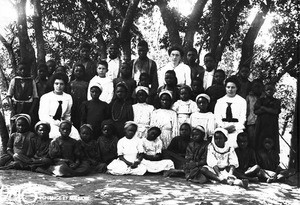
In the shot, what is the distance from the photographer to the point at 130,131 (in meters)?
7.45

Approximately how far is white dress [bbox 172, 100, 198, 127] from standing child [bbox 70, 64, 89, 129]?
1993 mm

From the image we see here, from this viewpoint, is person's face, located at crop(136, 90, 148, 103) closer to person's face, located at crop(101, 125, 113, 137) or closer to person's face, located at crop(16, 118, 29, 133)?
person's face, located at crop(101, 125, 113, 137)

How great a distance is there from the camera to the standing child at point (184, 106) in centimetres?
788

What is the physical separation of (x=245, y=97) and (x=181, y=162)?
7.24 ft

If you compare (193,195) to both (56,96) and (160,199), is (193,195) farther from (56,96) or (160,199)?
(56,96)

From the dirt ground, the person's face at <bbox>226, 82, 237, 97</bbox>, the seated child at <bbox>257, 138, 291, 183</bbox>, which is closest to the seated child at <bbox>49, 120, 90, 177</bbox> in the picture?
the dirt ground

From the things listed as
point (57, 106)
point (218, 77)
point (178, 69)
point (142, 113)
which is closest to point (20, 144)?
point (57, 106)

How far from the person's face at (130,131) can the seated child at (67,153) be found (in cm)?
94

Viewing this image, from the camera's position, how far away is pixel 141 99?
7941 millimetres

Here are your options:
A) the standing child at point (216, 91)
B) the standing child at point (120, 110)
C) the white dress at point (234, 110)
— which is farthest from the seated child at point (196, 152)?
the standing child at point (120, 110)

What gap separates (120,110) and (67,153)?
145cm

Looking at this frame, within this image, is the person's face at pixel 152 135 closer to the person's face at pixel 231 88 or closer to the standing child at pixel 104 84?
the standing child at pixel 104 84

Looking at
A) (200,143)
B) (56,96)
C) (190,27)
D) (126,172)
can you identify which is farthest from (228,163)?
(190,27)

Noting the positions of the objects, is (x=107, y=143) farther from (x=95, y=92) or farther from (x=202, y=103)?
(x=202, y=103)
